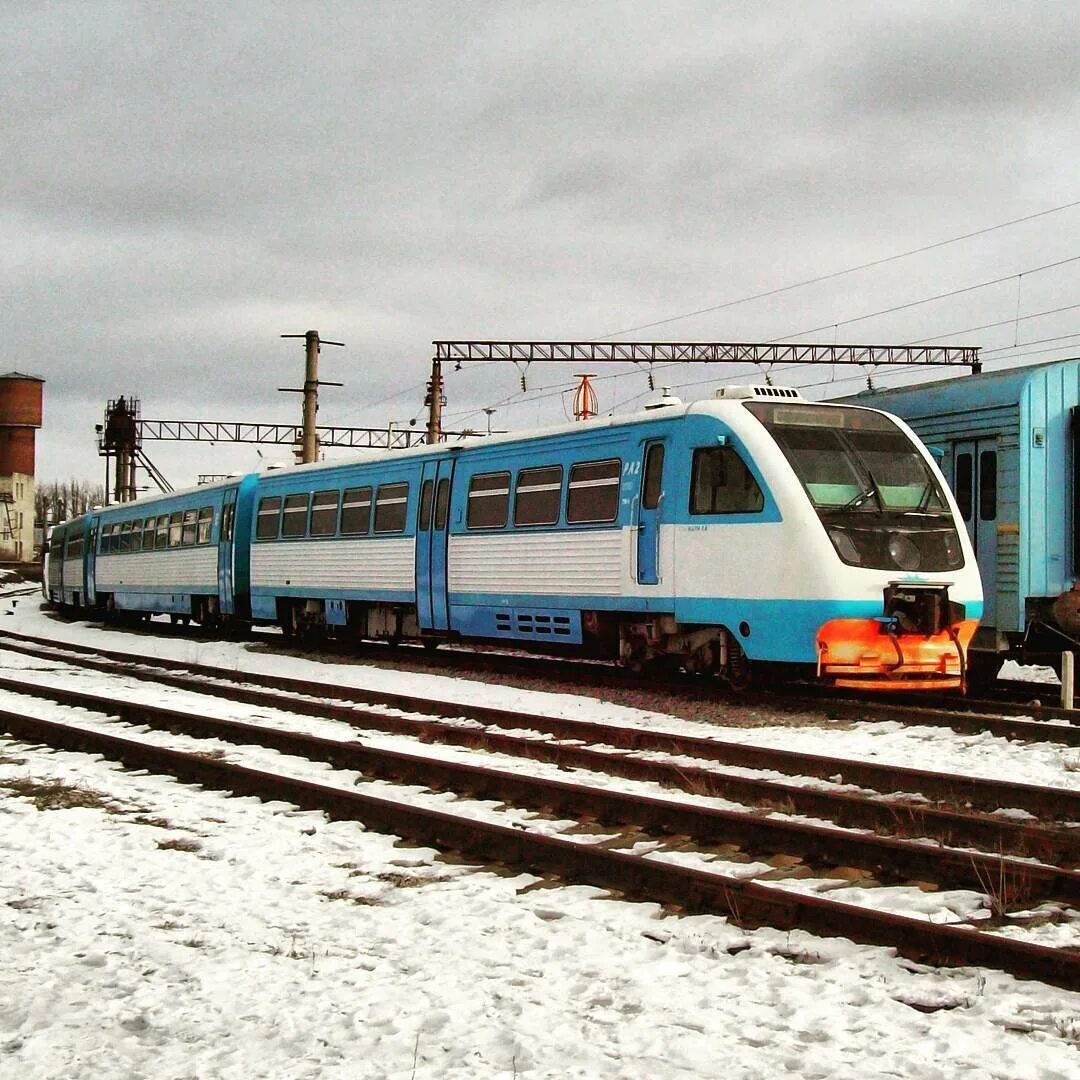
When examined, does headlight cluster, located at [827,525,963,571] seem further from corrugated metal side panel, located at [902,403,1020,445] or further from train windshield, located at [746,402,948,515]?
corrugated metal side panel, located at [902,403,1020,445]

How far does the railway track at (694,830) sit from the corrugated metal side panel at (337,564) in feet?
23.8

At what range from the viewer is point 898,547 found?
12.0 meters

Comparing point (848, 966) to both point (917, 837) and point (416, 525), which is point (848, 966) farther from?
point (416, 525)

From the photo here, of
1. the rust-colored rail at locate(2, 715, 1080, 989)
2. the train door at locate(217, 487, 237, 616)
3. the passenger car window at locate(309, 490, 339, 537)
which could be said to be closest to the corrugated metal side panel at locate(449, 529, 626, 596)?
the passenger car window at locate(309, 490, 339, 537)

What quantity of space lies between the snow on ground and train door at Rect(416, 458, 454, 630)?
1029 cm

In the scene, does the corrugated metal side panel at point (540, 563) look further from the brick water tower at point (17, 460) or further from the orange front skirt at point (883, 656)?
the brick water tower at point (17, 460)

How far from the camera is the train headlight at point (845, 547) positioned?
1159 cm

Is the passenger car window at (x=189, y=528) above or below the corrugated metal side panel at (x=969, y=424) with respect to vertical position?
below

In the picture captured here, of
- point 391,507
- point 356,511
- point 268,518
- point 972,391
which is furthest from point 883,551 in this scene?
point 268,518

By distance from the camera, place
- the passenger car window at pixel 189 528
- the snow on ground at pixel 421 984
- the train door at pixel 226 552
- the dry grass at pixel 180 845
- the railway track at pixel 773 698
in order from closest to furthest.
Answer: the snow on ground at pixel 421 984, the dry grass at pixel 180 845, the railway track at pixel 773 698, the train door at pixel 226 552, the passenger car window at pixel 189 528

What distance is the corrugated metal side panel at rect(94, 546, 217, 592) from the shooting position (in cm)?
2533

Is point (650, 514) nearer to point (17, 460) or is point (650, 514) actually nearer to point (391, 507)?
point (391, 507)

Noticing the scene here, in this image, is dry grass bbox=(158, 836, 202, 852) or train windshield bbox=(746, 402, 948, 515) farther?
train windshield bbox=(746, 402, 948, 515)

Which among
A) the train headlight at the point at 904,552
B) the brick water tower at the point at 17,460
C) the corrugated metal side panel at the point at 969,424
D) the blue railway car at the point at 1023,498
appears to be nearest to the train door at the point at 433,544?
the corrugated metal side panel at the point at 969,424
